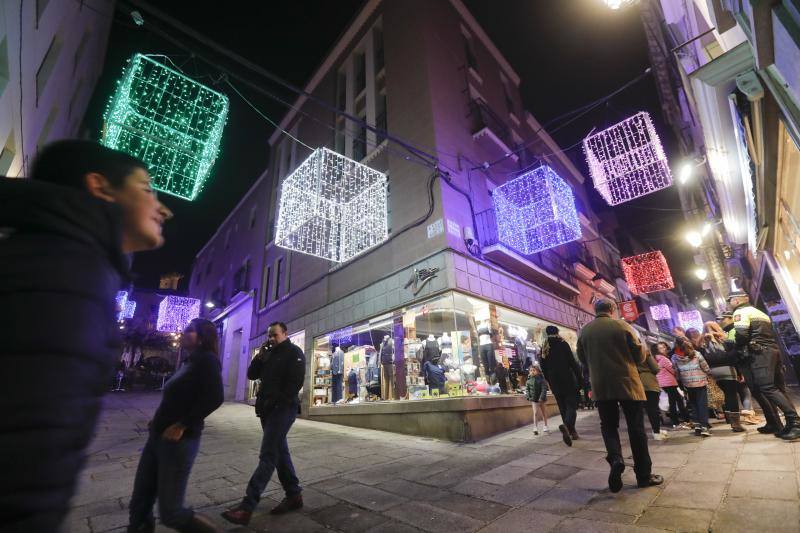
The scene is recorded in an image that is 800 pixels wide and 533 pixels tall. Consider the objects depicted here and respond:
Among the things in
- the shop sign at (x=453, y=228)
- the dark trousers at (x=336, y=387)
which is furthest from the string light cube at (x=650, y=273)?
the dark trousers at (x=336, y=387)

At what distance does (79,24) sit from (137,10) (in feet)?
17.8

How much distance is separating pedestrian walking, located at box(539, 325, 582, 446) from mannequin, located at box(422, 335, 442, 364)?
106 inches

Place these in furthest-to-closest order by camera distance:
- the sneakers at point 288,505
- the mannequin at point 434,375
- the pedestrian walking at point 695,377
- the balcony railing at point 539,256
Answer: the balcony railing at point 539,256 → the mannequin at point 434,375 → the pedestrian walking at point 695,377 → the sneakers at point 288,505

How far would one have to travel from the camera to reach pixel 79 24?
24.5ft

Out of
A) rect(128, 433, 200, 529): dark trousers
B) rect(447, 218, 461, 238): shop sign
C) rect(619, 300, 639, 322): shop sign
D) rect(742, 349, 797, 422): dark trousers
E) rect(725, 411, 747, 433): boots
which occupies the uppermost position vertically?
rect(447, 218, 461, 238): shop sign

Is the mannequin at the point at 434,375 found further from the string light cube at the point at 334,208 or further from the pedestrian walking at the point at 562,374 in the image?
the string light cube at the point at 334,208

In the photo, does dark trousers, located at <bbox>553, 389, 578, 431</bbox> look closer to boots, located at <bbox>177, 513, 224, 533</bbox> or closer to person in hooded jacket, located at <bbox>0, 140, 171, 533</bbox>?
boots, located at <bbox>177, 513, 224, 533</bbox>

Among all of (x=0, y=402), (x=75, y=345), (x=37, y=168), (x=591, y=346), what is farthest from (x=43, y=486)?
(x=591, y=346)

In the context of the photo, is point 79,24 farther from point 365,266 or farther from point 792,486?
point 792,486

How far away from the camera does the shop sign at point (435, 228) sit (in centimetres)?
926

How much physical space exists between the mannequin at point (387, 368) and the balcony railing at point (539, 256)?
3965mm

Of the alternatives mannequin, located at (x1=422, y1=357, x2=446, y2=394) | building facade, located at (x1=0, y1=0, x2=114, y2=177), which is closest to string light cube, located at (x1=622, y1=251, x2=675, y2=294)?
mannequin, located at (x1=422, y1=357, x2=446, y2=394)

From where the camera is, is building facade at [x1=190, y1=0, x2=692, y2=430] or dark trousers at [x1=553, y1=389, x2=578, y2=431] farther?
building facade at [x1=190, y1=0, x2=692, y2=430]

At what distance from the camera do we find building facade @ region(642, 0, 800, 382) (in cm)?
359
